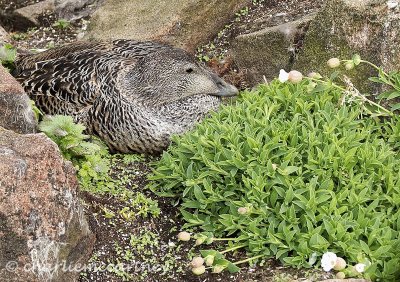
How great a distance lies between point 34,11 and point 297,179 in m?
4.26

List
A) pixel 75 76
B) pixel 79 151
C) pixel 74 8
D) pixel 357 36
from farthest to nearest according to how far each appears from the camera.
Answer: pixel 74 8 → pixel 75 76 → pixel 357 36 → pixel 79 151

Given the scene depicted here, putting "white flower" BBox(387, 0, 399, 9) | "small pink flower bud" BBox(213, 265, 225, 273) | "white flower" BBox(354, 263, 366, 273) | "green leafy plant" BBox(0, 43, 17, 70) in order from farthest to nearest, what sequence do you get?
"green leafy plant" BBox(0, 43, 17, 70) < "white flower" BBox(387, 0, 399, 9) < "small pink flower bud" BBox(213, 265, 225, 273) < "white flower" BBox(354, 263, 366, 273)

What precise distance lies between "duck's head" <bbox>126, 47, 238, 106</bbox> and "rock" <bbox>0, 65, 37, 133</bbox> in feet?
3.23

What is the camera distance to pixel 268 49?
246 inches

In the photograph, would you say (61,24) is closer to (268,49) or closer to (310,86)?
(268,49)

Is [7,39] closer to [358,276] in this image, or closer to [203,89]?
[203,89]

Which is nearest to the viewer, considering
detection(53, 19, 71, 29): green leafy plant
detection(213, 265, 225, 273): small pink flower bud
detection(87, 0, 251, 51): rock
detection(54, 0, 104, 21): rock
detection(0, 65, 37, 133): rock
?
detection(213, 265, 225, 273): small pink flower bud

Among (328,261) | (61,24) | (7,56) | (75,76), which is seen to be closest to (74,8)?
(61,24)

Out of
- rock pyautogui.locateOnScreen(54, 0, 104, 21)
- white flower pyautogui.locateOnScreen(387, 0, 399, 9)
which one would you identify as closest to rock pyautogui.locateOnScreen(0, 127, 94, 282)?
white flower pyautogui.locateOnScreen(387, 0, 399, 9)

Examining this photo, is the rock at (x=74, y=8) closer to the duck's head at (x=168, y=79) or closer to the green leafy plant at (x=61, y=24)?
the green leafy plant at (x=61, y=24)

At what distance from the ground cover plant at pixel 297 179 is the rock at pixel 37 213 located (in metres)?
0.69

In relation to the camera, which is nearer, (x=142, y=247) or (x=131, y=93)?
(x=142, y=247)

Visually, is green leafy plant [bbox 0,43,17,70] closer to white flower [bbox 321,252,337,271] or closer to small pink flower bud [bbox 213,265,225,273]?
small pink flower bud [bbox 213,265,225,273]

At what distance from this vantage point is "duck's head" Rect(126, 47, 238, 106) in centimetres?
550
